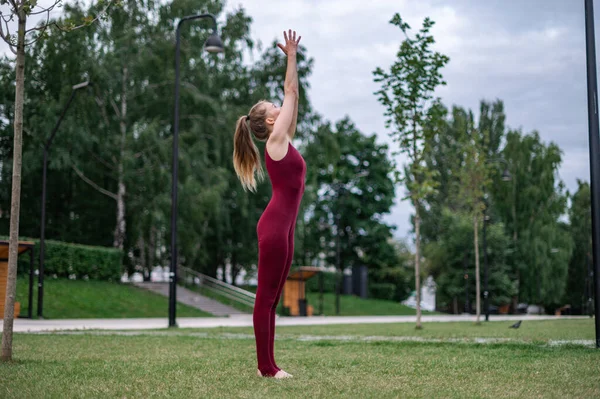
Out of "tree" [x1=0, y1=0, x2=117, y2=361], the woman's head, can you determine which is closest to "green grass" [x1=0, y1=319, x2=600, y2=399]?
"tree" [x1=0, y1=0, x2=117, y2=361]

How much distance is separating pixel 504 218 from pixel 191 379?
49697mm

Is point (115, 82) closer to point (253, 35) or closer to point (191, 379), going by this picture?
point (253, 35)

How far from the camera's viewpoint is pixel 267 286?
→ 18.1 ft

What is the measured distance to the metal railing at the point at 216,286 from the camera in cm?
3488

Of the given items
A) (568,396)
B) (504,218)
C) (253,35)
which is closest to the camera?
(568,396)

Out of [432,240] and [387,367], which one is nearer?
[387,367]

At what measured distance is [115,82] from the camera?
33.2 meters

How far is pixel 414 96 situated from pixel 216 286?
845 inches

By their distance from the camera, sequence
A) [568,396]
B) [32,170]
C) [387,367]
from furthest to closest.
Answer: [32,170] < [387,367] < [568,396]

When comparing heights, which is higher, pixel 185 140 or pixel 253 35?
pixel 253 35

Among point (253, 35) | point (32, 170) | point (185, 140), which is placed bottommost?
point (32, 170)

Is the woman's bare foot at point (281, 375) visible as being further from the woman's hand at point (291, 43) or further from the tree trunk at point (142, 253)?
the tree trunk at point (142, 253)

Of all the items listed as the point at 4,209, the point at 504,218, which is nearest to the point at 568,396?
the point at 4,209

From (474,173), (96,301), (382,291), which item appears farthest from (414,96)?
(382,291)
